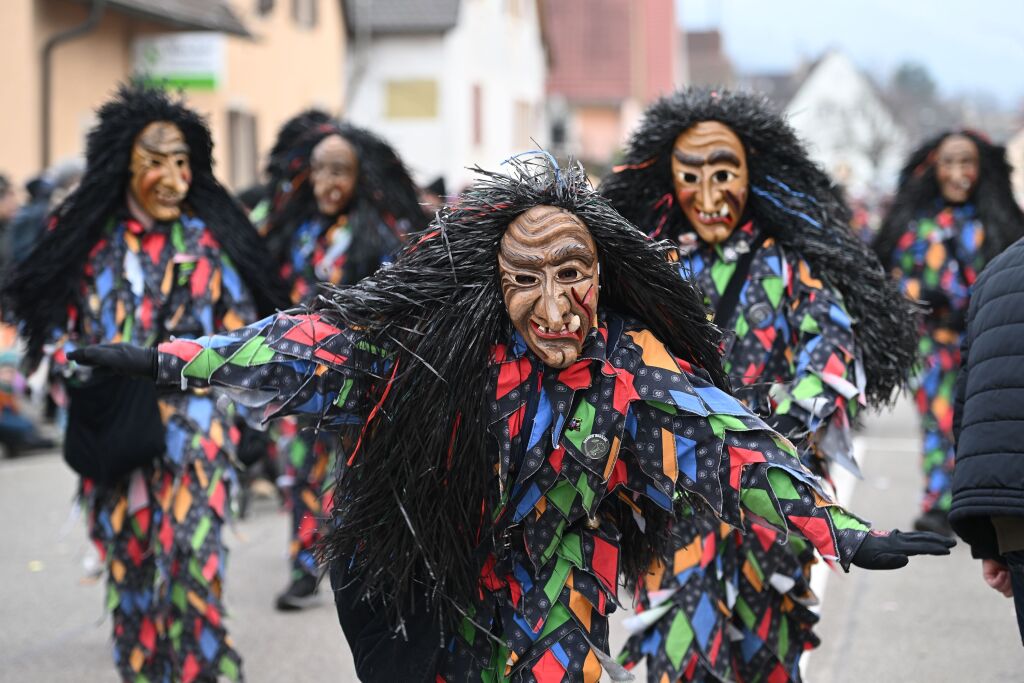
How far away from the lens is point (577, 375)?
3662 millimetres

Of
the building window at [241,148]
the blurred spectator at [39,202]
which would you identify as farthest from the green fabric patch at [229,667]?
the building window at [241,148]


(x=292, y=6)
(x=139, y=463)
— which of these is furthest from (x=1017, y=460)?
Answer: (x=292, y=6)

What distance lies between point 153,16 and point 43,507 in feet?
26.4

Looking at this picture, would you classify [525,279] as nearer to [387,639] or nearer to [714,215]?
[387,639]

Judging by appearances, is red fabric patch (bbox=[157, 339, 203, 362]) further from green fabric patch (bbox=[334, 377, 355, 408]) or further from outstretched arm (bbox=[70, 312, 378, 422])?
green fabric patch (bbox=[334, 377, 355, 408])

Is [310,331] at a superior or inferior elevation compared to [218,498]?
superior

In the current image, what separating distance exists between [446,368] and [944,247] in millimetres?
5435

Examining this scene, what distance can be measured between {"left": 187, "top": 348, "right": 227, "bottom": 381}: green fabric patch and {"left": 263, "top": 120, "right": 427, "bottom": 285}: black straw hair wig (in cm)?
344

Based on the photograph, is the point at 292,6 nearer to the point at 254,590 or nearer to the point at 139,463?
the point at 254,590

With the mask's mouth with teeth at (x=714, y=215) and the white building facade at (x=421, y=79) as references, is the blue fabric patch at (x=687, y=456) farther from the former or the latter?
the white building facade at (x=421, y=79)

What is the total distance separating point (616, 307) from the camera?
3.88m

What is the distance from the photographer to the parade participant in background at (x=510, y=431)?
11.9ft

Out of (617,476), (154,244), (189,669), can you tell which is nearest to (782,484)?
(617,476)

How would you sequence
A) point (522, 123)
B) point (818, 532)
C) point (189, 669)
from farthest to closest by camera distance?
point (522, 123)
point (189, 669)
point (818, 532)
